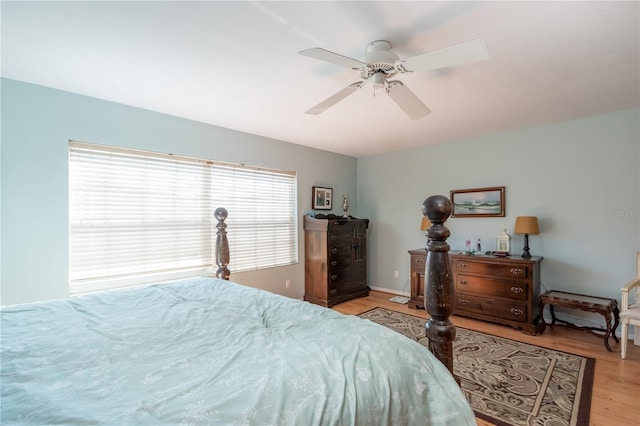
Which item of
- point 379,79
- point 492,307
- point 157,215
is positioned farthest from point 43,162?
point 492,307

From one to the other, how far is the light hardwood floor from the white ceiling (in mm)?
2389

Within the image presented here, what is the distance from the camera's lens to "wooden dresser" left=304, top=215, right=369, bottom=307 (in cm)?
430

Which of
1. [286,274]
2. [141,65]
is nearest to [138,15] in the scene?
[141,65]

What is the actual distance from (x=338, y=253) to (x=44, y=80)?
143 inches

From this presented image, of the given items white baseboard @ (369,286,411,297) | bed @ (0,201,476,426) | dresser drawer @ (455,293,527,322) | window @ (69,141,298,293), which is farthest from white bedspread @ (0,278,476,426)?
white baseboard @ (369,286,411,297)

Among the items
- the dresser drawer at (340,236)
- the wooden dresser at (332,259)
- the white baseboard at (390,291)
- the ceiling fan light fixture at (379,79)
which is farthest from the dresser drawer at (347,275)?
the ceiling fan light fixture at (379,79)

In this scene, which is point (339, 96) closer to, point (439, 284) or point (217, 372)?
point (439, 284)

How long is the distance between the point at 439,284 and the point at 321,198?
365 cm

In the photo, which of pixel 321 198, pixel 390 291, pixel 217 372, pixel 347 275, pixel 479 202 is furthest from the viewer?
pixel 390 291

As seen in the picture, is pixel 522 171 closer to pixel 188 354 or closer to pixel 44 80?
pixel 188 354

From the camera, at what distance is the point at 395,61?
181 cm

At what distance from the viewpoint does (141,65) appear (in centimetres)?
215

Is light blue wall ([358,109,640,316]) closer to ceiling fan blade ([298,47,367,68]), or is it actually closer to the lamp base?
the lamp base

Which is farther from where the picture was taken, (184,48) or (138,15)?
(184,48)
